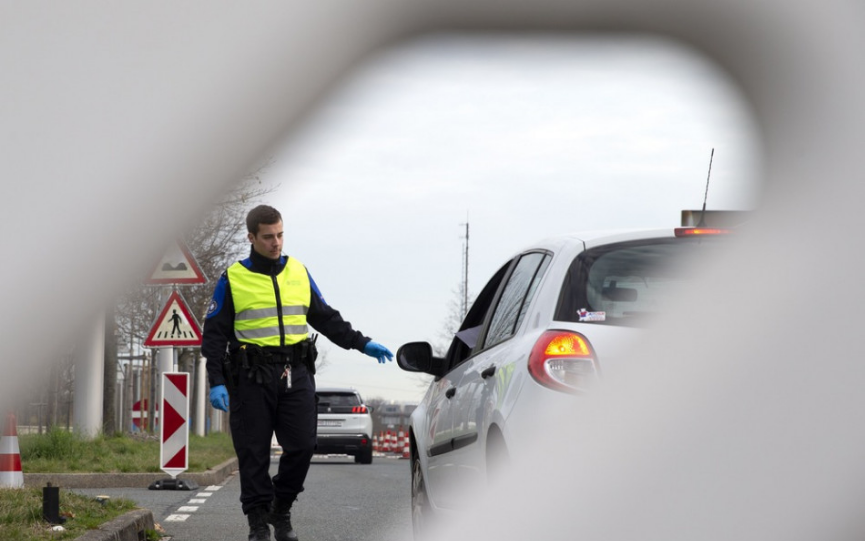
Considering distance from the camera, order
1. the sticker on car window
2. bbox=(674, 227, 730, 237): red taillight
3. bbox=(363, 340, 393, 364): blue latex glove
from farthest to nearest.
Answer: bbox=(363, 340, 393, 364): blue latex glove < the sticker on car window < bbox=(674, 227, 730, 237): red taillight

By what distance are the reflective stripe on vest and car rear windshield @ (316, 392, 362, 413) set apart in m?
17.3

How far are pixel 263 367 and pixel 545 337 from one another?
283 centimetres

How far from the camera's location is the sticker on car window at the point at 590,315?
306 centimetres

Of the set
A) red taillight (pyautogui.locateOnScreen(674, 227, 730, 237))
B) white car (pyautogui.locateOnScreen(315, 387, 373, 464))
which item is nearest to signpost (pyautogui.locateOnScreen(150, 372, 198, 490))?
red taillight (pyautogui.locateOnScreen(674, 227, 730, 237))

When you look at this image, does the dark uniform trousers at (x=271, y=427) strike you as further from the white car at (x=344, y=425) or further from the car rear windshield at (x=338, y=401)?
the car rear windshield at (x=338, y=401)

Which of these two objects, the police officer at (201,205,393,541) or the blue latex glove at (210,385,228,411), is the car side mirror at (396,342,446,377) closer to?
the police officer at (201,205,393,541)

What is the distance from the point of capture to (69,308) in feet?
3.37

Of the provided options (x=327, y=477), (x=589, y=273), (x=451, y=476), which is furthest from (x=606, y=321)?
(x=327, y=477)

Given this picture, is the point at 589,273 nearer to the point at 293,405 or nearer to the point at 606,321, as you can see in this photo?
the point at 606,321

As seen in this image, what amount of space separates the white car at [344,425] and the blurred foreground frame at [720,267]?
803 inches

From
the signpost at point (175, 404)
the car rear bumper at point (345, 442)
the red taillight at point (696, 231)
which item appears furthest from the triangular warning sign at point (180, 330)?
the car rear bumper at point (345, 442)

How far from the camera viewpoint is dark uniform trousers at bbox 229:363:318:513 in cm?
577

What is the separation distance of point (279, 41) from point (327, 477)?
14.4 m

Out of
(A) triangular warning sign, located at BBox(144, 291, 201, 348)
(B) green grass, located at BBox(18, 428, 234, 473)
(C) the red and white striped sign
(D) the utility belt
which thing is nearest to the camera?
(D) the utility belt
